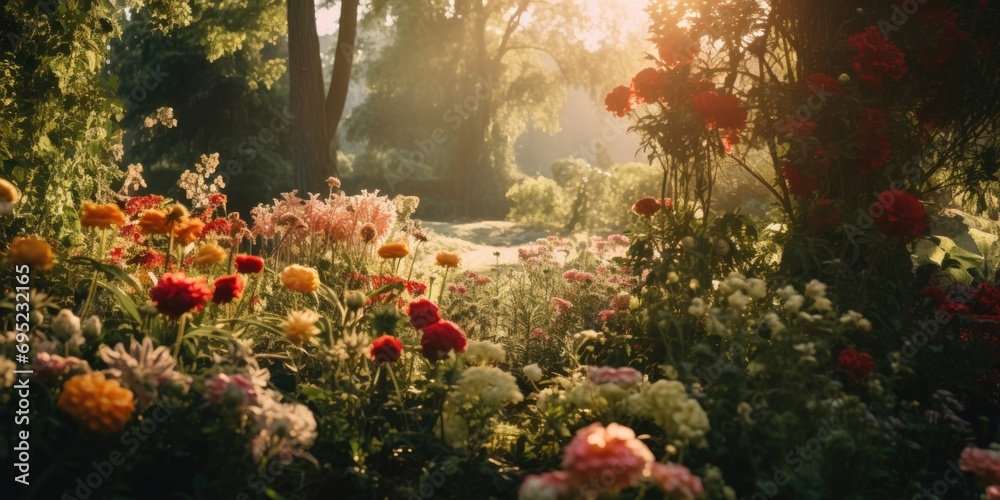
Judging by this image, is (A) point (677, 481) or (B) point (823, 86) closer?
(A) point (677, 481)

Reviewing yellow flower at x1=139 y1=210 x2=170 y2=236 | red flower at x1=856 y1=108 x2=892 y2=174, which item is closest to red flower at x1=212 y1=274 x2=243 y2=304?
yellow flower at x1=139 y1=210 x2=170 y2=236

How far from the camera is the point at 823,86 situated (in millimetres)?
4000

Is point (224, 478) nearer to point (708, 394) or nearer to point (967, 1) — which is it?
point (708, 394)

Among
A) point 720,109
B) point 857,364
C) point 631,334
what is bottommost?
point 631,334

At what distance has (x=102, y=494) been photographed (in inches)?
80.7

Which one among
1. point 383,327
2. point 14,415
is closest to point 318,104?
point 383,327

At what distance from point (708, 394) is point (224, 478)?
169 cm

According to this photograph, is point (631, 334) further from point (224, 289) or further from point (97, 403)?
point (97, 403)

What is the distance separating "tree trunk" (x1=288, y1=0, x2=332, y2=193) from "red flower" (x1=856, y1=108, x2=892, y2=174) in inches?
274

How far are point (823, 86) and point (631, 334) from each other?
1737mm

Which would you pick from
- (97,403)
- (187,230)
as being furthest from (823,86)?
(97,403)

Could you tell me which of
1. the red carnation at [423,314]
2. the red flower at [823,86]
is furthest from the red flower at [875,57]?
the red carnation at [423,314]

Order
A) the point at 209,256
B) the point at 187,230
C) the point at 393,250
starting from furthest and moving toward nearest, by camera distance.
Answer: the point at 393,250 → the point at 187,230 → the point at 209,256

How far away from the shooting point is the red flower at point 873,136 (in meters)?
4.01
